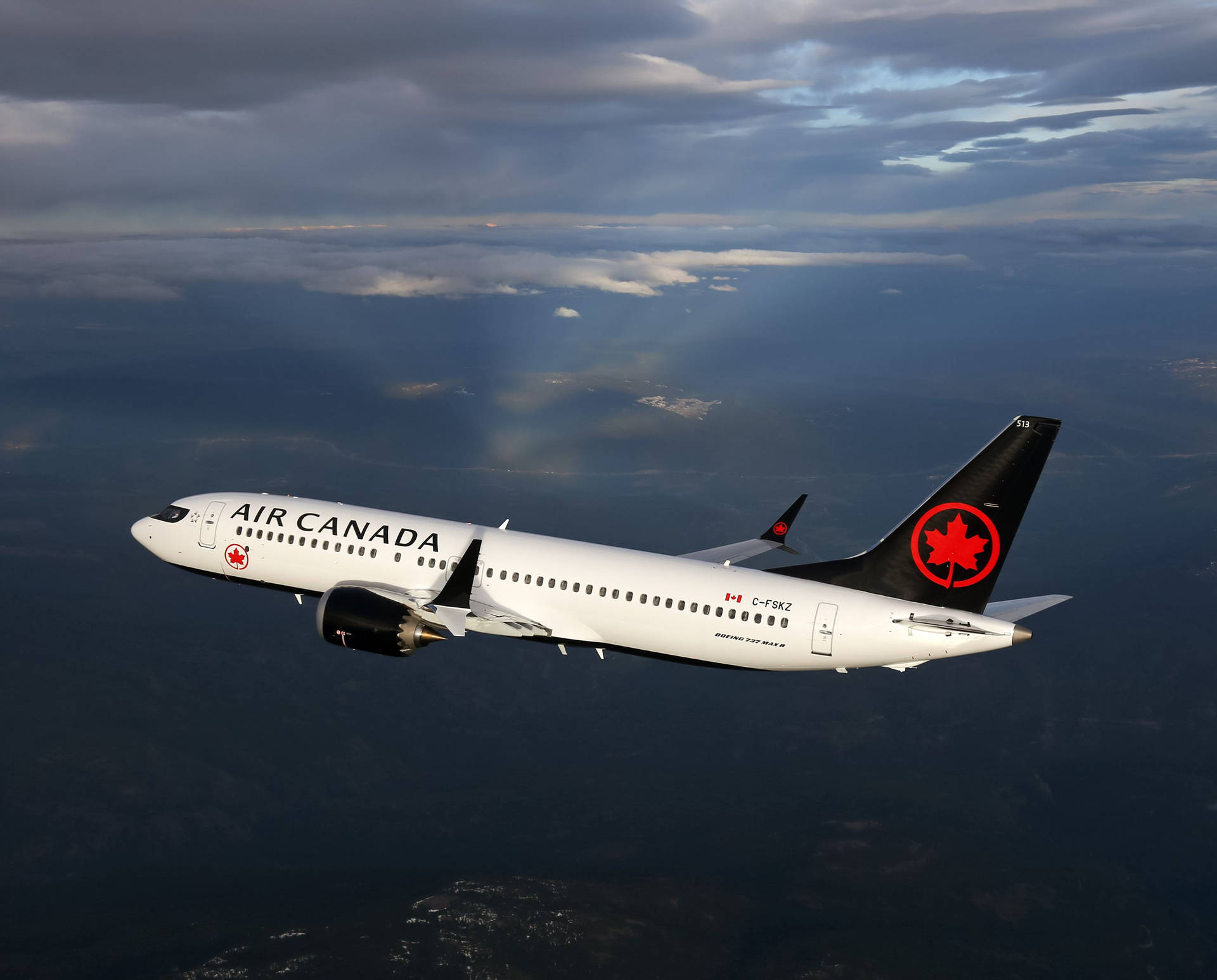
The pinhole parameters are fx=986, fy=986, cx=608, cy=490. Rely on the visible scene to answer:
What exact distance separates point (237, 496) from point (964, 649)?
53092 millimetres

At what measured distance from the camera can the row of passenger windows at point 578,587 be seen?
60875mm

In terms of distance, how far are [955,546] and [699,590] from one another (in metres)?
15.5

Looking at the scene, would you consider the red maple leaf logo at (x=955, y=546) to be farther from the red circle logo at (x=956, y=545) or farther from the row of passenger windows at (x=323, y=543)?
the row of passenger windows at (x=323, y=543)

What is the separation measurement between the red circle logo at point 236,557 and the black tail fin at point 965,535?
41534 mm

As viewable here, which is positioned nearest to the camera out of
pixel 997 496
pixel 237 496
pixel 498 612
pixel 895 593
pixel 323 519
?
pixel 997 496

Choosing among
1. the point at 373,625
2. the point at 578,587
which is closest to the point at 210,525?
the point at 373,625

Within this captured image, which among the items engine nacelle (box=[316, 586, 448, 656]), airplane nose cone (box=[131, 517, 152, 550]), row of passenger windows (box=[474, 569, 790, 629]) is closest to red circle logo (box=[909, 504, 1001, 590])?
row of passenger windows (box=[474, 569, 790, 629])

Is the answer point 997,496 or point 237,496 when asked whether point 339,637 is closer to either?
point 237,496

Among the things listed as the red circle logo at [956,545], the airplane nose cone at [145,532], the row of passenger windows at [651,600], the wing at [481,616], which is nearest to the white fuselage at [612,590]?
the row of passenger windows at [651,600]

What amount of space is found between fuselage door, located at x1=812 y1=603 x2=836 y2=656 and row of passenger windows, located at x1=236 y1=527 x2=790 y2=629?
1.79 metres

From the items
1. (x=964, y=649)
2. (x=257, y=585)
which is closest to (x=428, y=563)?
(x=257, y=585)

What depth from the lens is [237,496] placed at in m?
75.4

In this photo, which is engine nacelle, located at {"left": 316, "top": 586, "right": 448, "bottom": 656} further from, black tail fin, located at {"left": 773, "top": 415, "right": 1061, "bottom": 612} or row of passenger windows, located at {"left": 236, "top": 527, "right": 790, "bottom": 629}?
black tail fin, located at {"left": 773, "top": 415, "right": 1061, "bottom": 612}

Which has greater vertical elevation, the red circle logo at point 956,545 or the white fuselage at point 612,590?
the red circle logo at point 956,545
